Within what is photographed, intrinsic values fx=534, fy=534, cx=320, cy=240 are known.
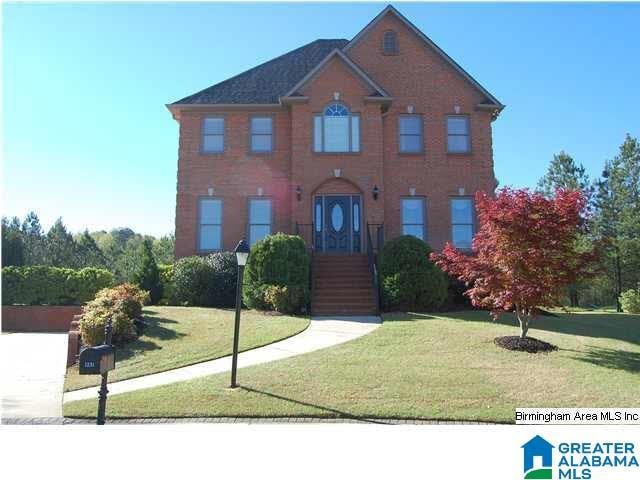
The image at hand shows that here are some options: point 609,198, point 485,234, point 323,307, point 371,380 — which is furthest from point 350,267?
point 609,198

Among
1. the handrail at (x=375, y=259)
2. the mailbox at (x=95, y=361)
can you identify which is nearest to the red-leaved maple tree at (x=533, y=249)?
the handrail at (x=375, y=259)

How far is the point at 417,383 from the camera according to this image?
377 inches

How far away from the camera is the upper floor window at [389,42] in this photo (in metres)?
22.4

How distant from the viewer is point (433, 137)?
72.2 feet

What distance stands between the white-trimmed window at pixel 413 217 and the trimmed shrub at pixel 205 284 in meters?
7.35

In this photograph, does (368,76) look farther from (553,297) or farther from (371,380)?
(371,380)

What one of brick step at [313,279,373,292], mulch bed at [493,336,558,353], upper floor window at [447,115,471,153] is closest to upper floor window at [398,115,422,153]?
upper floor window at [447,115,471,153]

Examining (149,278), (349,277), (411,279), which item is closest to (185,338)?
(349,277)

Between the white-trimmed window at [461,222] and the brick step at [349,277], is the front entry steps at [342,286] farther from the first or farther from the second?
the white-trimmed window at [461,222]

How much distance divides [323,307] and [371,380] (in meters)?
6.94

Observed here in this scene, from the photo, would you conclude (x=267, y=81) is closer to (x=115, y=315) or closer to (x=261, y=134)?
(x=261, y=134)
